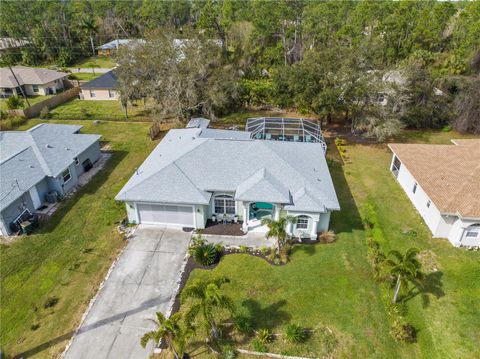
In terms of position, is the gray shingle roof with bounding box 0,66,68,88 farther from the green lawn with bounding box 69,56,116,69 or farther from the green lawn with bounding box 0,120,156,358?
the green lawn with bounding box 0,120,156,358

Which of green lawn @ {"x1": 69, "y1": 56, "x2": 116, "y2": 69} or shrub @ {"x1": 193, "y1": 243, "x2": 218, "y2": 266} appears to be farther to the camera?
green lawn @ {"x1": 69, "y1": 56, "x2": 116, "y2": 69}

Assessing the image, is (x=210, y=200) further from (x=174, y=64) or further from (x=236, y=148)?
(x=174, y=64)

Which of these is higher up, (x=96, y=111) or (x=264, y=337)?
(x=96, y=111)

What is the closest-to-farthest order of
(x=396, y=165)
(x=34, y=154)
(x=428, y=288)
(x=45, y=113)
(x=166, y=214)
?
(x=428, y=288)
(x=166, y=214)
(x=34, y=154)
(x=396, y=165)
(x=45, y=113)

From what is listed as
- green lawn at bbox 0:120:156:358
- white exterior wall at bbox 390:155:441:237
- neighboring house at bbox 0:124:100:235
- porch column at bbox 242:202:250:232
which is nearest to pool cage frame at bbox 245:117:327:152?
white exterior wall at bbox 390:155:441:237

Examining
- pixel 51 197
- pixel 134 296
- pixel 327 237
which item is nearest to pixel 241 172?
pixel 327 237

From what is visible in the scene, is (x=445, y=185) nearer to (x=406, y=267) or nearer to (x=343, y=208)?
(x=343, y=208)

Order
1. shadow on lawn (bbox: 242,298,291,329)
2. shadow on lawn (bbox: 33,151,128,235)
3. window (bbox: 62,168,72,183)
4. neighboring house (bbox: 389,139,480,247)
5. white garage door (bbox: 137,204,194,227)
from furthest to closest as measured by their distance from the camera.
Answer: window (bbox: 62,168,72,183)
shadow on lawn (bbox: 33,151,128,235)
white garage door (bbox: 137,204,194,227)
neighboring house (bbox: 389,139,480,247)
shadow on lawn (bbox: 242,298,291,329)
